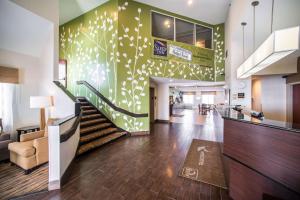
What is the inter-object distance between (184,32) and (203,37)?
116 cm

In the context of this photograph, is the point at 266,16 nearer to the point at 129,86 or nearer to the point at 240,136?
the point at 240,136

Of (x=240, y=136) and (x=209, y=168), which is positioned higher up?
(x=240, y=136)

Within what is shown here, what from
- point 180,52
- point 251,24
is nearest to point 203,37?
point 180,52

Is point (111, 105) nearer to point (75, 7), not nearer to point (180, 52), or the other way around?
point (180, 52)

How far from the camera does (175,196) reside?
200 cm

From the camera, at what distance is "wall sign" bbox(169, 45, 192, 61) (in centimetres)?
590

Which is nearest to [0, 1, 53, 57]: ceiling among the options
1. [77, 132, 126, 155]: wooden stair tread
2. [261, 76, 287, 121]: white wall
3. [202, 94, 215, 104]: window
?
[77, 132, 126, 155]: wooden stair tread

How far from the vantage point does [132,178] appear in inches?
95.9

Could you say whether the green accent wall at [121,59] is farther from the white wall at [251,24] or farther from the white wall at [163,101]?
the white wall at [251,24]

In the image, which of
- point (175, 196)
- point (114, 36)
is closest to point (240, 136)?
point (175, 196)

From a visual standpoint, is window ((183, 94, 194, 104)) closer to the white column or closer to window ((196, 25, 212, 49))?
the white column

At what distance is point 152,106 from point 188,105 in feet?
33.6

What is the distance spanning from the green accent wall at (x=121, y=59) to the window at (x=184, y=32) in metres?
Result: 0.38

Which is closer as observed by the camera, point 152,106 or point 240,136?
point 240,136
